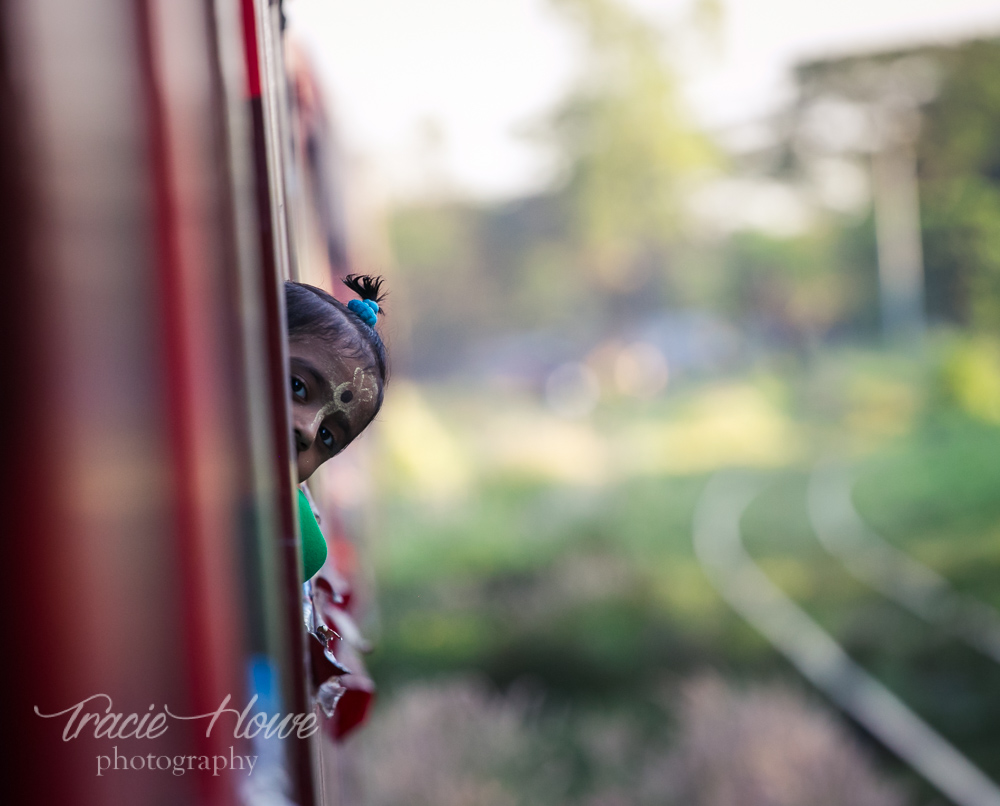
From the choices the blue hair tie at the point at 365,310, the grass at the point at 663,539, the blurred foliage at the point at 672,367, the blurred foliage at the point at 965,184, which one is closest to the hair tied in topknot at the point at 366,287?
the blue hair tie at the point at 365,310

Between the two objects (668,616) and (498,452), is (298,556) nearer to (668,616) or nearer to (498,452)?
(668,616)

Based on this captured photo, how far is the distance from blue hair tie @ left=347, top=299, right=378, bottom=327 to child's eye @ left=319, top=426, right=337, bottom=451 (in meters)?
0.13

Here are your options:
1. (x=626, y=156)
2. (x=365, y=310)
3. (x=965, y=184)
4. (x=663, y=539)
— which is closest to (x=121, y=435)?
(x=365, y=310)

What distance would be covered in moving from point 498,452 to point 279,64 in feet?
30.3

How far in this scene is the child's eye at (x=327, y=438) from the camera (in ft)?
2.82

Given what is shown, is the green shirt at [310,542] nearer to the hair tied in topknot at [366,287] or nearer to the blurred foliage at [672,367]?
the hair tied in topknot at [366,287]

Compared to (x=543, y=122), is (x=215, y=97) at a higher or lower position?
lower

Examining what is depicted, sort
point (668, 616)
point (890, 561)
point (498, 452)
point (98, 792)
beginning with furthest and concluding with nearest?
point (498, 452)
point (890, 561)
point (668, 616)
point (98, 792)

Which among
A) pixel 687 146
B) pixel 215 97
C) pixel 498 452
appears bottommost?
pixel 498 452

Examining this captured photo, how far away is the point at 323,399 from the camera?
83 cm

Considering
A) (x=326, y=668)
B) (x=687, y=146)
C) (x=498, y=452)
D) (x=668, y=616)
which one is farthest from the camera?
(x=687, y=146)

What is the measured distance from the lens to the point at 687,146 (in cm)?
1091

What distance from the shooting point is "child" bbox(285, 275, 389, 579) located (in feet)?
2.69

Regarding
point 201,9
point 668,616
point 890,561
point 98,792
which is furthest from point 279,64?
point 890,561
